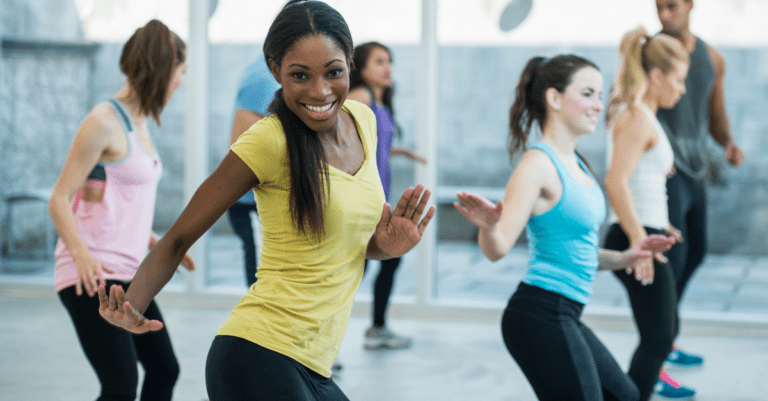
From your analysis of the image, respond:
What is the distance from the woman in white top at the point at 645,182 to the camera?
224 centimetres

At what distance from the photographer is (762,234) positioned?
4.33 m

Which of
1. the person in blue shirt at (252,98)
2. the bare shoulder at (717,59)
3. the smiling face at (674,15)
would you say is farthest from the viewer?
the bare shoulder at (717,59)

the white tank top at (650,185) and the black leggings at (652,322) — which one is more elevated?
the white tank top at (650,185)

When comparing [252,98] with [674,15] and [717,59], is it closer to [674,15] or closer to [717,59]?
[674,15]

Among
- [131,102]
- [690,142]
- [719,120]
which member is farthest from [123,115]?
[719,120]

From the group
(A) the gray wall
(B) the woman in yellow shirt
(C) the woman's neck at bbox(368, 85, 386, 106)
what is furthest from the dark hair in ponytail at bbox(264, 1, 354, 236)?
(A) the gray wall

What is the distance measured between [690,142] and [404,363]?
1700 millimetres

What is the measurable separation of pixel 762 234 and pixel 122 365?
394cm

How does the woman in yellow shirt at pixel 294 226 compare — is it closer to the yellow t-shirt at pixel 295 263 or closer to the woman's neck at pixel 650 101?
the yellow t-shirt at pixel 295 263

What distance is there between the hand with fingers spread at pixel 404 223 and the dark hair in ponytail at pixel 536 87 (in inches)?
32.9

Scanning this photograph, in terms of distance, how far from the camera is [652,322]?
227cm

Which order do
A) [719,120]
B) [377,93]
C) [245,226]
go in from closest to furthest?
1. [245,226]
2. [377,93]
3. [719,120]

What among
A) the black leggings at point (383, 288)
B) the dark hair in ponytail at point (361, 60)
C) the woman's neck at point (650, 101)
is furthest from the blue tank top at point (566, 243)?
the black leggings at point (383, 288)

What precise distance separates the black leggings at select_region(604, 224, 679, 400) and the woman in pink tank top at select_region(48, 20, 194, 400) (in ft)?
4.65
